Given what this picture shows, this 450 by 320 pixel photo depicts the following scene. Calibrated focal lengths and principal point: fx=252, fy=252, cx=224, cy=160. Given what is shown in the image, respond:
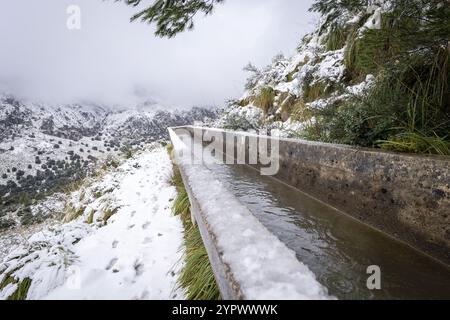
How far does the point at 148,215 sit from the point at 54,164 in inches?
4932

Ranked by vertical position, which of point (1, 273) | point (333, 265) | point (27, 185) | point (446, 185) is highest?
point (446, 185)

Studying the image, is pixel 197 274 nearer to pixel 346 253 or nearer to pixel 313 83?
pixel 346 253

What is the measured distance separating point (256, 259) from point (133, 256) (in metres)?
1.94

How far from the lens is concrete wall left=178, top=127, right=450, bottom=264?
1.90m

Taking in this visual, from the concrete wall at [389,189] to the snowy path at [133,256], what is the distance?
1.96 metres

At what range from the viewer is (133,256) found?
106 inches

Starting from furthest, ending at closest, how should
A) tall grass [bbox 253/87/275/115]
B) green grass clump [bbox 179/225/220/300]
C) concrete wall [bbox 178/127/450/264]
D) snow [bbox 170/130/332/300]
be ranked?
tall grass [bbox 253/87/275/115] < concrete wall [bbox 178/127/450/264] < green grass clump [bbox 179/225/220/300] < snow [bbox 170/130/332/300]

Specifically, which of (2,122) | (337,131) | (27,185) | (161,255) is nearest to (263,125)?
(337,131)

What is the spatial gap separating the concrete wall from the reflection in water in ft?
0.42

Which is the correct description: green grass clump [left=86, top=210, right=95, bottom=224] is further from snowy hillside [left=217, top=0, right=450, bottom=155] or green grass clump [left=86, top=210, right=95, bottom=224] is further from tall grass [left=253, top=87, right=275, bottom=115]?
tall grass [left=253, top=87, right=275, bottom=115]

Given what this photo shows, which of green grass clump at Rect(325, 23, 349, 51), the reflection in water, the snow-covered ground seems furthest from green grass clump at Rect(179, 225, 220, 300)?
green grass clump at Rect(325, 23, 349, 51)

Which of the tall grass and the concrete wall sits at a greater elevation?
the tall grass
